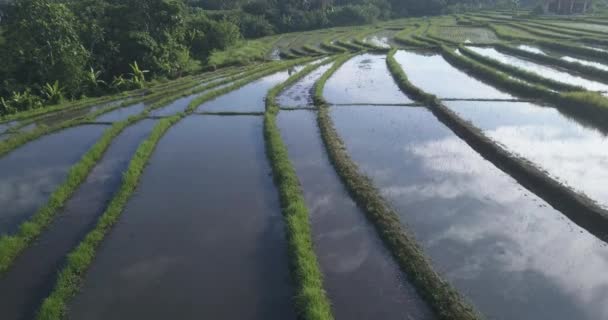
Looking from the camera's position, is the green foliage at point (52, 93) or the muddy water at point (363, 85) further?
the green foliage at point (52, 93)

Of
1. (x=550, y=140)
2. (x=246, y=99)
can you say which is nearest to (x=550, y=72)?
(x=550, y=140)

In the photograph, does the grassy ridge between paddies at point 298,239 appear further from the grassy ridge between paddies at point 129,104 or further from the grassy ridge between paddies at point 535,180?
the grassy ridge between paddies at point 129,104

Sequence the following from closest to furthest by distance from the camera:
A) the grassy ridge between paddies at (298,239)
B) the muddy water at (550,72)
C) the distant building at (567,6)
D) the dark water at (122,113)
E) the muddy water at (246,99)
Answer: the grassy ridge between paddies at (298,239)
the dark water at (122,113)
the muddy water at (246,99)
the muddy water at (550,72)
the distant building at (567,6)

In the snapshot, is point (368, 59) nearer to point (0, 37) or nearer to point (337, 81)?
point (337, 81)

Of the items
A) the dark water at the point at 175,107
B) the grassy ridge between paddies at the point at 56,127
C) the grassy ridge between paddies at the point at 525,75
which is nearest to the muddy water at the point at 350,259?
the dark water at the point at 175,107

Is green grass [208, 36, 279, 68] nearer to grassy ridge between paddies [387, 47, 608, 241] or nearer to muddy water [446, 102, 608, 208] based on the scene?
muddy water [446, 102, 608, 208]

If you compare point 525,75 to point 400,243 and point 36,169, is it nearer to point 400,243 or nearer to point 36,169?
point 400,243

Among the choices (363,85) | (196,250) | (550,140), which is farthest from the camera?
(363,85)
